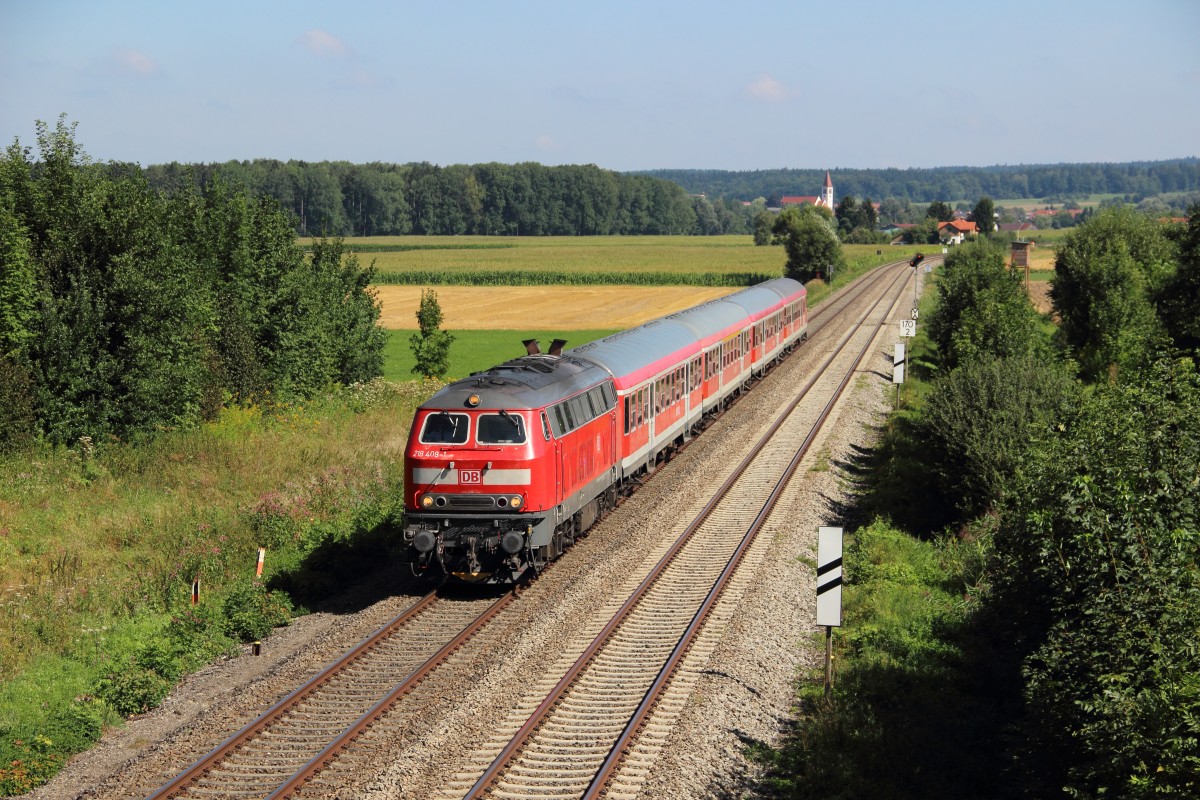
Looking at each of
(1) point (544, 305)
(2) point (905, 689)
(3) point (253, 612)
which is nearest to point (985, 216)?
(1) point (544, 305)

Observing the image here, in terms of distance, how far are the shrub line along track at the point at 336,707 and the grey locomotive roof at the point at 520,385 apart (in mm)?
3268

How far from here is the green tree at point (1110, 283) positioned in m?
44.6

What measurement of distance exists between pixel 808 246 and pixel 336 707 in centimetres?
9256

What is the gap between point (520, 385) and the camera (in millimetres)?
19375

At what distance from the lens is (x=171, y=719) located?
558 inches

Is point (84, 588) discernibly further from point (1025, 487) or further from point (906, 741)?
point (1025, 487)

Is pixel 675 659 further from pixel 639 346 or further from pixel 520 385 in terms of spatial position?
pixel 639 346

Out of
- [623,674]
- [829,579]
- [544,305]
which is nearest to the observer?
[829,579]

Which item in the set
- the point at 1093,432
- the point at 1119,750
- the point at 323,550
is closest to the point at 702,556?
the point at 323,550

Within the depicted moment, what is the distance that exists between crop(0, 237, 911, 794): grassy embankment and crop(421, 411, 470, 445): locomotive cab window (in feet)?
11.5

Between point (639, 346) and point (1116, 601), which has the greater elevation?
point (639, 346)

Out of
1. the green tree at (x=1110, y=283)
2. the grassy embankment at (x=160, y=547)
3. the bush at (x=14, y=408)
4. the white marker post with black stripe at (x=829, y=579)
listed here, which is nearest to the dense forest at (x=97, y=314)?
the bush at (x=14, y=408)

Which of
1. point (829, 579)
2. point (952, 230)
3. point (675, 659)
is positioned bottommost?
point (675, 659)

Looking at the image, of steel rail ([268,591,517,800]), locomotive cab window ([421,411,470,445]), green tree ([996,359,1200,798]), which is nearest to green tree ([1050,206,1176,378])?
locomotive cab window ([421,411,470,445])
